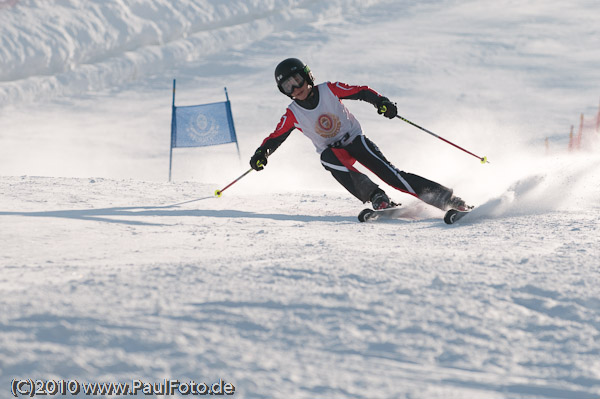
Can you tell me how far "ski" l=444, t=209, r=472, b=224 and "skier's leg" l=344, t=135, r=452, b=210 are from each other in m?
0.25

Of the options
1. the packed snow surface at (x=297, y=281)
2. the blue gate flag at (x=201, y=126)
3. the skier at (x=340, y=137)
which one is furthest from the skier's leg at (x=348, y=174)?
the blue gate flag at (x=201, y=126)

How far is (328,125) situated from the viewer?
4.79 m

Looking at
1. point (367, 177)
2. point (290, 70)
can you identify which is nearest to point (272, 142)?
point (290, 70)

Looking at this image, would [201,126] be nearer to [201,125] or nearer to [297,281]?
[201,125]

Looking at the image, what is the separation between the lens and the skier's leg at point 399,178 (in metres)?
4.47

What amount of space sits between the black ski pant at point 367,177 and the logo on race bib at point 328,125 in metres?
0.11

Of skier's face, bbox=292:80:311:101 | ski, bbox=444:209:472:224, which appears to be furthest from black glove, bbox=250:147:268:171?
ski, bbox=444:209:472:224

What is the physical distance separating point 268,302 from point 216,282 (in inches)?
11.0

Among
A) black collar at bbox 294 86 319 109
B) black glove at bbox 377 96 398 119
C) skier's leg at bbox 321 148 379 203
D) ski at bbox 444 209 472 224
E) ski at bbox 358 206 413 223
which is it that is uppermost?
black glove at bbox 377 96 398 119

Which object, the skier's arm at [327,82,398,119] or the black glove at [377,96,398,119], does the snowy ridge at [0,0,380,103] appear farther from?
the black glove at [377,96,398,119]

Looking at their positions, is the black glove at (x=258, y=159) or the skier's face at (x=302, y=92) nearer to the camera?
the skier's face at (x=302, y=92)

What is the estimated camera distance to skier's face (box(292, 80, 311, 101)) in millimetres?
4645

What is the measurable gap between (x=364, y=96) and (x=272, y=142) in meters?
0.72

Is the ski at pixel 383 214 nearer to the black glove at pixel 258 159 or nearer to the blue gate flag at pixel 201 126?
the black glove at pixel 258 159
